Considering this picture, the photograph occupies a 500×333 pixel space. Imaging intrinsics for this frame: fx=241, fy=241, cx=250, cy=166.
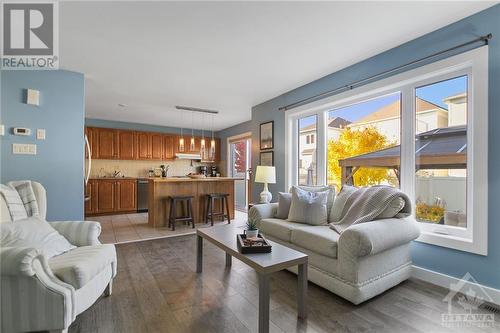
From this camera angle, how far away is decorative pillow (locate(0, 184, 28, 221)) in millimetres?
1952

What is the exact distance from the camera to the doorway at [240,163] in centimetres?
709

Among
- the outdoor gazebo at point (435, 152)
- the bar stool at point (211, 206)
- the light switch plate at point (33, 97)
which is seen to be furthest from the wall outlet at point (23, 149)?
the outdoor gazebo at point (435, 152)

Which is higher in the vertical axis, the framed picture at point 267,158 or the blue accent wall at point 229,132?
the blue accent wall at point 229,132

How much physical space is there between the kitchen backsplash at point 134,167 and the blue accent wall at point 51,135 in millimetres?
3413

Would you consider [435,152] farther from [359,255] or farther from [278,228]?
[278,228]

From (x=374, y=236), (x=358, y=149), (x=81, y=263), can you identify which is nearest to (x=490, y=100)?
(x=358, y=149)

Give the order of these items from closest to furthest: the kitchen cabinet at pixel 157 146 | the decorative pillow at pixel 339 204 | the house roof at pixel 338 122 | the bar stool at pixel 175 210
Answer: the decorative pillow at pixel 339 204 → the house roof at pixel 338 122 → the bar stool at pixel 175 210 → the kitchen cabinet at pixel 157 146

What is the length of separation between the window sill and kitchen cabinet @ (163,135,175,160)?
6.44 metres

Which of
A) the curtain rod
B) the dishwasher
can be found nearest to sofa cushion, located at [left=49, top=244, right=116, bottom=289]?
the curtain rod

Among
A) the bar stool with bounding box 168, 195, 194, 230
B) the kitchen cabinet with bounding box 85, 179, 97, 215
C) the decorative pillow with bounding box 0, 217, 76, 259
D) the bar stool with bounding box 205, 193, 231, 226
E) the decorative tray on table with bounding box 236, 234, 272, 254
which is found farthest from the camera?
the kitchen cabinet with bounding box 85, 179, 97, 215

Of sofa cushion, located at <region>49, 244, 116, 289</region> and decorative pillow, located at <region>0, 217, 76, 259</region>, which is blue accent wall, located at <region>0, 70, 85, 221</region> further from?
sofa cushion, located at <region>49, 244, 116, 289</region>

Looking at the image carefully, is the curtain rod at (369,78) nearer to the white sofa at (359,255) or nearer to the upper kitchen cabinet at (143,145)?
the white sofa at (359,255)

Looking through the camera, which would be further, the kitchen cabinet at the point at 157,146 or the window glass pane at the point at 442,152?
the kitchen cabinet at the point at 157,146

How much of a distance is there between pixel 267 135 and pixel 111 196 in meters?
4.34
